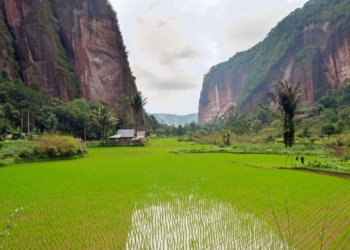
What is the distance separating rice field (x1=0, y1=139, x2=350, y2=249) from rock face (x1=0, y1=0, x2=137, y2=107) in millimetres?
36712

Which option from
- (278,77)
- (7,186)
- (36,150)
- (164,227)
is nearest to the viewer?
(164,227)

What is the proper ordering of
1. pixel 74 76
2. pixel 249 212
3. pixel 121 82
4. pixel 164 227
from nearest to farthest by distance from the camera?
pixel 164 227 → pixel 249 212 → pixel 74 76 → pixel 121 82

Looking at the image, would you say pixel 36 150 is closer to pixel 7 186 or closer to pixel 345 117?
pixel 7 186

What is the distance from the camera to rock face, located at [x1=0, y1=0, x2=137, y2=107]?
1607 inches

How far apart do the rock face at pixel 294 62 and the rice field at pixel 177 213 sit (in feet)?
196

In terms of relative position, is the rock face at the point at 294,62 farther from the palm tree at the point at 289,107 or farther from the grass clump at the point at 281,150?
the grass clump at the point at 281,150

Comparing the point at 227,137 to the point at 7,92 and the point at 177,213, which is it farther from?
the point at 7,92

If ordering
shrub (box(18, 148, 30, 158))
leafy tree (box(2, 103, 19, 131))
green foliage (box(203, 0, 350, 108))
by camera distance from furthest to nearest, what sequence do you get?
green foliage (box(203, 0, 350, 108)) < leafy tree (box(2, 103, 19, 131)) < shrub (box(18, 148, 30, 158))

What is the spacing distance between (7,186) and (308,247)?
8.85m

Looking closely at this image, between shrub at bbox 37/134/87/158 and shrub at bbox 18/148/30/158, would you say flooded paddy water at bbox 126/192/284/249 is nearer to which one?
shrub at bbox 37/134/87/158

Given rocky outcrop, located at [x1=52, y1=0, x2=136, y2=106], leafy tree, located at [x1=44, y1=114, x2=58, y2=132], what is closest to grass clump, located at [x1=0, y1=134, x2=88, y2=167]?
leafy tree, located at [x1=44, y1=114, x2=58, y2=132]

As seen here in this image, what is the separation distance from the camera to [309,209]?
219 inches

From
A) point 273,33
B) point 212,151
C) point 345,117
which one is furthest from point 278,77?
point 212,151

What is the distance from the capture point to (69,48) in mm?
48844
